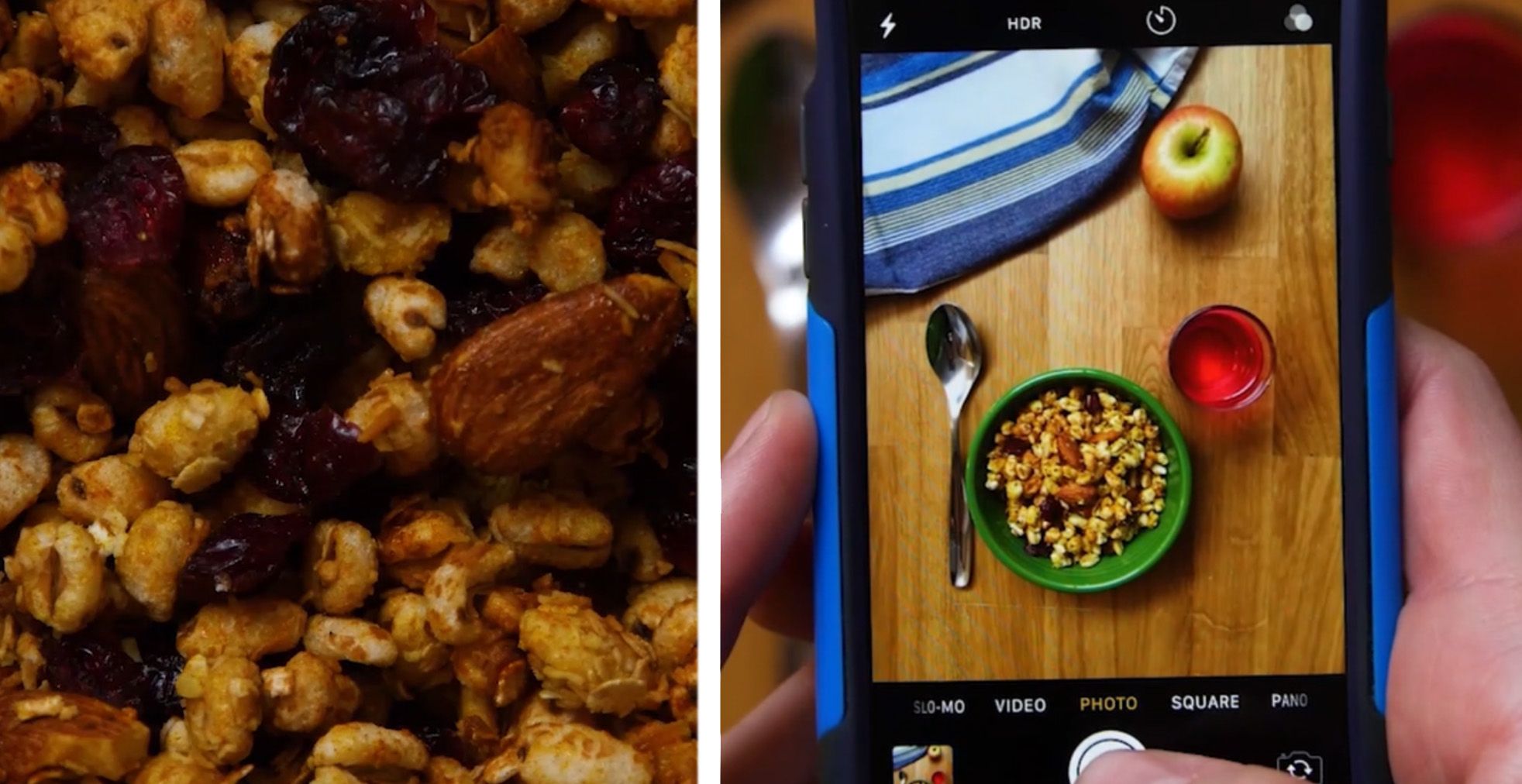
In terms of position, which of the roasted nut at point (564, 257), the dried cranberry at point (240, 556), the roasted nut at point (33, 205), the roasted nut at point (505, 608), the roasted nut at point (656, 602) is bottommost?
the roasted nut at point (656, 602)

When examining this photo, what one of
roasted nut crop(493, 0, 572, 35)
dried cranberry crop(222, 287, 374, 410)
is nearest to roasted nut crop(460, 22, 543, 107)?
roasted nut crop(493, 0, 572, 35)

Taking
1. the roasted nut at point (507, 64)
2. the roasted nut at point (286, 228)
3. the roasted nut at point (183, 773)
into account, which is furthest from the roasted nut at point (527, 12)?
the roasted nut at point (183, 773)

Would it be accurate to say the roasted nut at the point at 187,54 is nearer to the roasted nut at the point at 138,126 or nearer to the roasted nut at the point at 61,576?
the roasted nut at the point at 138,126

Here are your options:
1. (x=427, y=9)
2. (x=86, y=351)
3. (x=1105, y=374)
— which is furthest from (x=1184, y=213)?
(x=86, y=351)

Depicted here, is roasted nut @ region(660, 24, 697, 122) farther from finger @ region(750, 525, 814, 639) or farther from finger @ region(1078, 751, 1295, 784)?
finger @ region(1078, 751, 1295, 784)

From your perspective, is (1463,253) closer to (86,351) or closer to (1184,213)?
(1184,213)

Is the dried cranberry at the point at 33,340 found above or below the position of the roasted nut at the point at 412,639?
above
